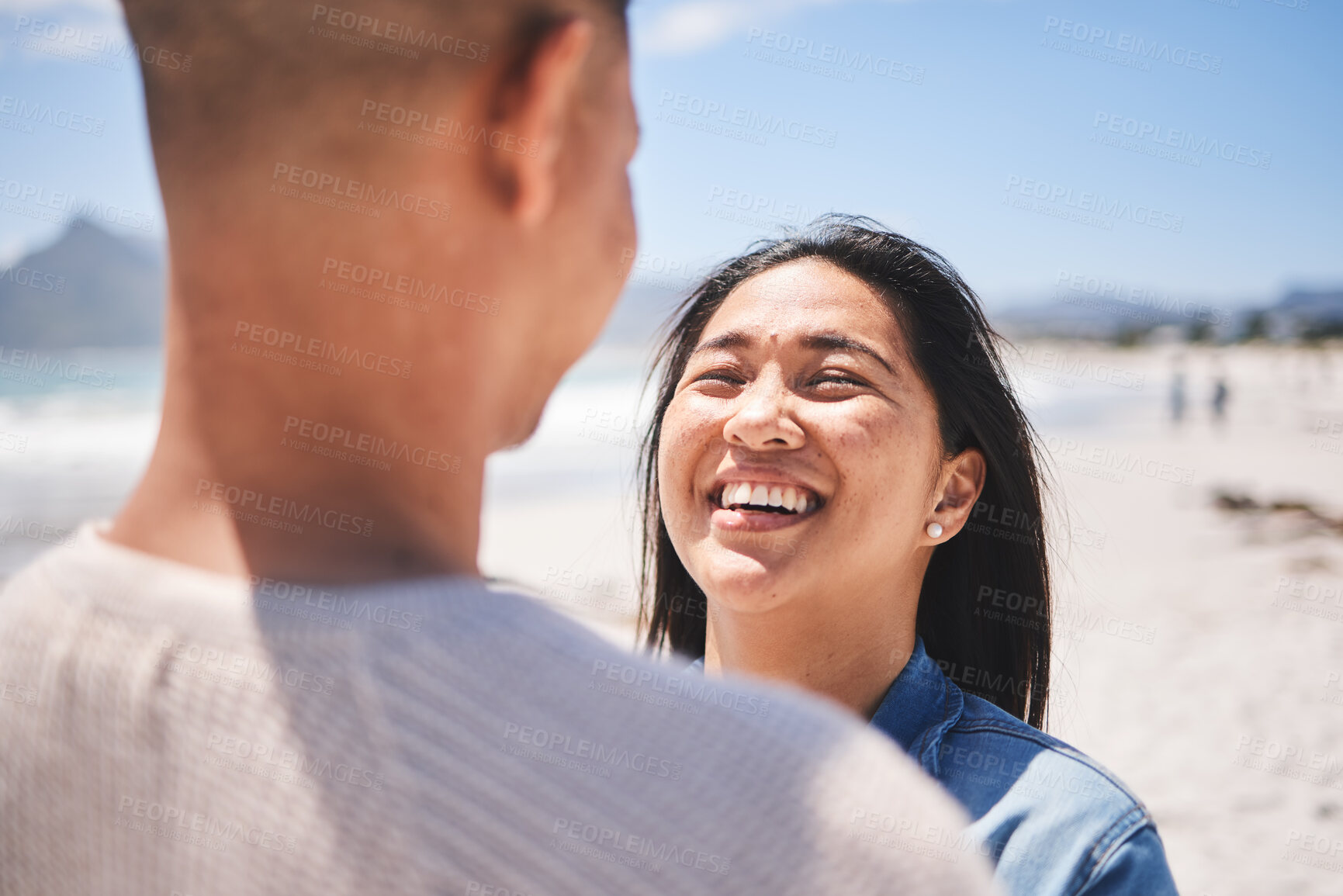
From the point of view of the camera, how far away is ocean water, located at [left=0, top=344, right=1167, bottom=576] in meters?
14.3

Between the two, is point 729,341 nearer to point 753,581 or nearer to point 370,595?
point 753,581

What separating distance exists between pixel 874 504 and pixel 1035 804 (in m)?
0.79

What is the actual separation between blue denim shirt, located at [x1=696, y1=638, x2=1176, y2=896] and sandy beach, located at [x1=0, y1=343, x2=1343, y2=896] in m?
0.74

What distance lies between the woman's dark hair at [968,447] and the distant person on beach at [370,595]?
196 centimetres

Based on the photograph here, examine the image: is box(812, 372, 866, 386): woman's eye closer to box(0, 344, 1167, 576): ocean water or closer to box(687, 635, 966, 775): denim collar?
box(687, 635, 966, 775): denim collar

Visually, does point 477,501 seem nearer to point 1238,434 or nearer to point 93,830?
point 93,830

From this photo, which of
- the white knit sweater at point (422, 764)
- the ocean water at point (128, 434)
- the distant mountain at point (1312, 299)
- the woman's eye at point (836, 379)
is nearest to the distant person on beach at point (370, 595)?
the white knit sweater at point (422, 764)

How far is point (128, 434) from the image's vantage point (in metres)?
22.4

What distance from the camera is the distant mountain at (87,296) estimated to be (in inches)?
1884

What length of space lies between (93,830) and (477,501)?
1.30 feet

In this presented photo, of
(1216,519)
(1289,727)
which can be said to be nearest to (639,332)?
(1216,519)

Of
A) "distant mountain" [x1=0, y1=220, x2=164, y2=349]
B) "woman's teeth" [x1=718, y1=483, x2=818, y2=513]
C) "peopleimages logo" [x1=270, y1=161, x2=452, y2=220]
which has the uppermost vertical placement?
"peopleimages logo" [x1=270, y1=161, x2=452, y2=220]

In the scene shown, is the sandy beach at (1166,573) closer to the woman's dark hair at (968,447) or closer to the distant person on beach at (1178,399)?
the woman's dark hair at (968,447)

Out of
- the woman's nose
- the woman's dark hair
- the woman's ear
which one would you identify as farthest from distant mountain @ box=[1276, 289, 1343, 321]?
the woman's nose
